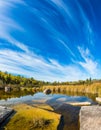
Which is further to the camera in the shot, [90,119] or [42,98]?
[42,98]

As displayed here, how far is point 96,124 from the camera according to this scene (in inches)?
612

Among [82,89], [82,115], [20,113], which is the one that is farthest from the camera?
[82,89]

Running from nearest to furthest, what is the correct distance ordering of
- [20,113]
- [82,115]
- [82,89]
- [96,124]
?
1. [96,124]
2. [82,115]
3. [20,113]
4. [82,89]

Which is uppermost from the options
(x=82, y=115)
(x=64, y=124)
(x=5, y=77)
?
(x=5, y=77)

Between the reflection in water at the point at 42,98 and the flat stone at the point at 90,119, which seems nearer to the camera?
the flat stone at the point at 90,119

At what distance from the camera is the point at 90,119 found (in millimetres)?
16953

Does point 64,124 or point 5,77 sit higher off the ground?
point 5,77

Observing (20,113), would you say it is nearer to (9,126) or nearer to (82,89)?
(9,126)

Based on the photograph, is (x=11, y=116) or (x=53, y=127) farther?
(x=11, y=116)

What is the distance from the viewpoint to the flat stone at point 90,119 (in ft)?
51.0

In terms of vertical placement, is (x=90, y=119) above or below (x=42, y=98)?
above

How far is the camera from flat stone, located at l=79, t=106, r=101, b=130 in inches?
612

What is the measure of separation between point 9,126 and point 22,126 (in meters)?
1.34

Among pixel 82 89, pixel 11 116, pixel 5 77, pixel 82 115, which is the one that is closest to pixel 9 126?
pixel 11 116
